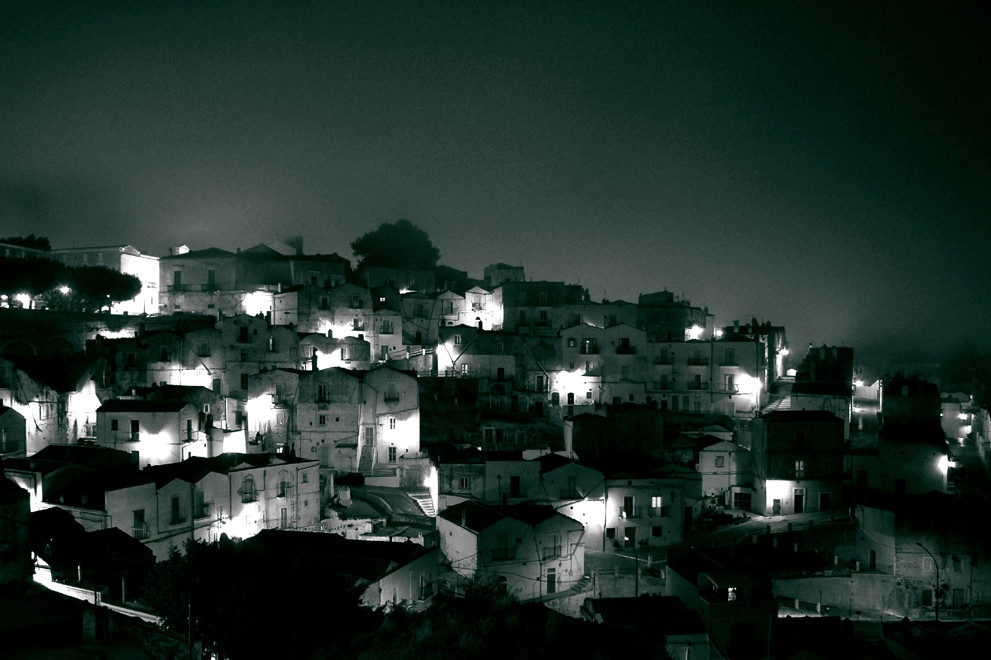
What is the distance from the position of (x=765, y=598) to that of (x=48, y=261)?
51.8m

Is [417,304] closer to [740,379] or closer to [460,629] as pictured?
[740,379]

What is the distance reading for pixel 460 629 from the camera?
15.7 meters

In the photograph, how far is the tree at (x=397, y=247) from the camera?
68.8 meters

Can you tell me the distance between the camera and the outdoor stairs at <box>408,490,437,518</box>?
109ft

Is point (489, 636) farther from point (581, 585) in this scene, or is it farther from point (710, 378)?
point (710, 378)

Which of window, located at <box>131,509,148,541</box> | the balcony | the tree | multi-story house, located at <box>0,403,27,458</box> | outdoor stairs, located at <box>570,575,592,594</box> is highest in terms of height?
the tree

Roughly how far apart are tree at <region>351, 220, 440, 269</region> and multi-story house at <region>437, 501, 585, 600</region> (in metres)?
41.1

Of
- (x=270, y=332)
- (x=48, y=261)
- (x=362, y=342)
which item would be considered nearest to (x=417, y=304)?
(x=362, y=342)

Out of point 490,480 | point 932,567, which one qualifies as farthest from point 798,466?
point 490,480

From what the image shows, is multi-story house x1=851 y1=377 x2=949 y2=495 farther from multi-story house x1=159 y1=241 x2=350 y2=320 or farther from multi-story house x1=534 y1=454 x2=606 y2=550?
multi-story house x1=159 y1=241 x2=350 y2=320

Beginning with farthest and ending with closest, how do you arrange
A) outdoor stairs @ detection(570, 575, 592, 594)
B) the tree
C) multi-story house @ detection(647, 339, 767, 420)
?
1. the tree
2. multi-story house @ detection(647, 339, 767, 420)
3. outdoor stairs @ detection(570, 575, 592, 594)

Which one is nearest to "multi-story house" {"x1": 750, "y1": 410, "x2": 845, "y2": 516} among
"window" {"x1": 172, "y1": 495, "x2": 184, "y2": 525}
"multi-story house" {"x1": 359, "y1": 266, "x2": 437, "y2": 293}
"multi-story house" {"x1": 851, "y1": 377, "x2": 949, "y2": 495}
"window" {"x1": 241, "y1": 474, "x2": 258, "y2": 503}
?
"multi-story house" {"x1": 851, "y1": 377, "x2": 949, "y2": 495}

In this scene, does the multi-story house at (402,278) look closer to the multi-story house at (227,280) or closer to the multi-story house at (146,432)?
the multi-story house at (227,280)

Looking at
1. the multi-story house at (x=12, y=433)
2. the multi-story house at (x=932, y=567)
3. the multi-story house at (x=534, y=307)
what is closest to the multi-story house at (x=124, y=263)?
the multi-story house at (x=12, y=433)
